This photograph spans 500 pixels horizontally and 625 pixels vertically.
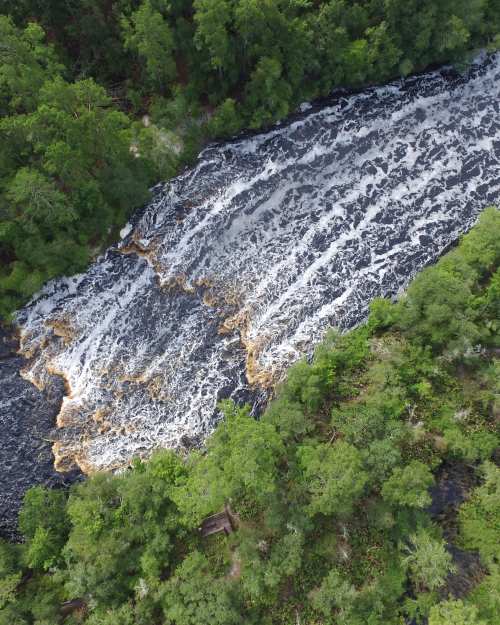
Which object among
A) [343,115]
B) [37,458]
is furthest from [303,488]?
[343,115]

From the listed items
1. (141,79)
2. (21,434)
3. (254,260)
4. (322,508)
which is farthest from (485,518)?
(141,79)

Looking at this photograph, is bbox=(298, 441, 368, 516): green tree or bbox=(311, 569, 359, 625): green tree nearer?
bbox=(298, 441, 368, 516): green tree

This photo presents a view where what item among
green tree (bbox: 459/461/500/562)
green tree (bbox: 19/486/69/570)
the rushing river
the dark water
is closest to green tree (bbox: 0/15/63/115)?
the rushing river

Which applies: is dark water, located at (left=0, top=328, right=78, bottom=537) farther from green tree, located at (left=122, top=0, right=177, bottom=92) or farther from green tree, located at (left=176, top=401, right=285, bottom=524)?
green tree, located at (left=122, top=0, right=177, bottom=92)

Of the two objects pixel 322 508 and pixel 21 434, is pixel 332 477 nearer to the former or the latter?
pixel 322 508

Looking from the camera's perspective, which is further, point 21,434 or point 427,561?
point 21,434

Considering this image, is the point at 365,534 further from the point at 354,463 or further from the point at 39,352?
the point at 39,352
